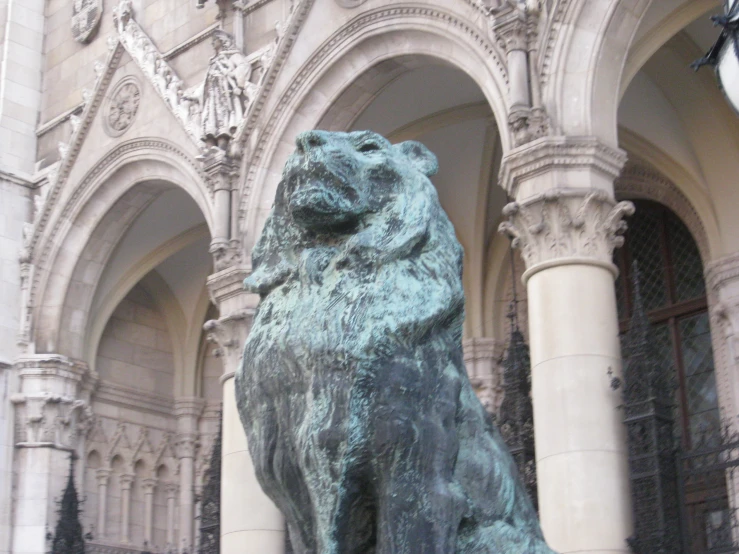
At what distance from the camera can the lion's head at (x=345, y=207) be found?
10.4 ft

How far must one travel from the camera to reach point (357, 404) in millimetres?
2924

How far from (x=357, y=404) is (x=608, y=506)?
5.74 m

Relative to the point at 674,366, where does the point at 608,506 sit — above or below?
below

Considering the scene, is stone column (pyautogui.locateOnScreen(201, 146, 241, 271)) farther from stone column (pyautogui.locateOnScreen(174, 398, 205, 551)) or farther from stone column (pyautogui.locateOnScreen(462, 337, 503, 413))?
stone column (pyautogui.locateOnScreen(174, 398, 205, 551))

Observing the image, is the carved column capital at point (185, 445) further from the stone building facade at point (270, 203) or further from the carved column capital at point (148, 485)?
the carved column capital at point (148, 485)

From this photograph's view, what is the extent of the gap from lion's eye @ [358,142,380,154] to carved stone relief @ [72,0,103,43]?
514 inches

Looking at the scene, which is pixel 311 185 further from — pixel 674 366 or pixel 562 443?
pixel 674 366

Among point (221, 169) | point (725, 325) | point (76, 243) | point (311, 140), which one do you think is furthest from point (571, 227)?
point (76, 243)

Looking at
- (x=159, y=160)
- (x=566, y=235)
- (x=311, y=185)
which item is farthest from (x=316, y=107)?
(x=311, y=185)

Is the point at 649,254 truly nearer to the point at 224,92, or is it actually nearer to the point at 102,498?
the point at 224,92

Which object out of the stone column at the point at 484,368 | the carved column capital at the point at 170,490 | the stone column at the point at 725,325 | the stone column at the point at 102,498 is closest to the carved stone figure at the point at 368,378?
the stone column at the point at 725,325

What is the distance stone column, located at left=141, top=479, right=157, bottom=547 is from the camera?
16.0m

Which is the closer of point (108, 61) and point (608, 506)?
point (608, 506)

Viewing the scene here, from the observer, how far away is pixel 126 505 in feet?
51.7
